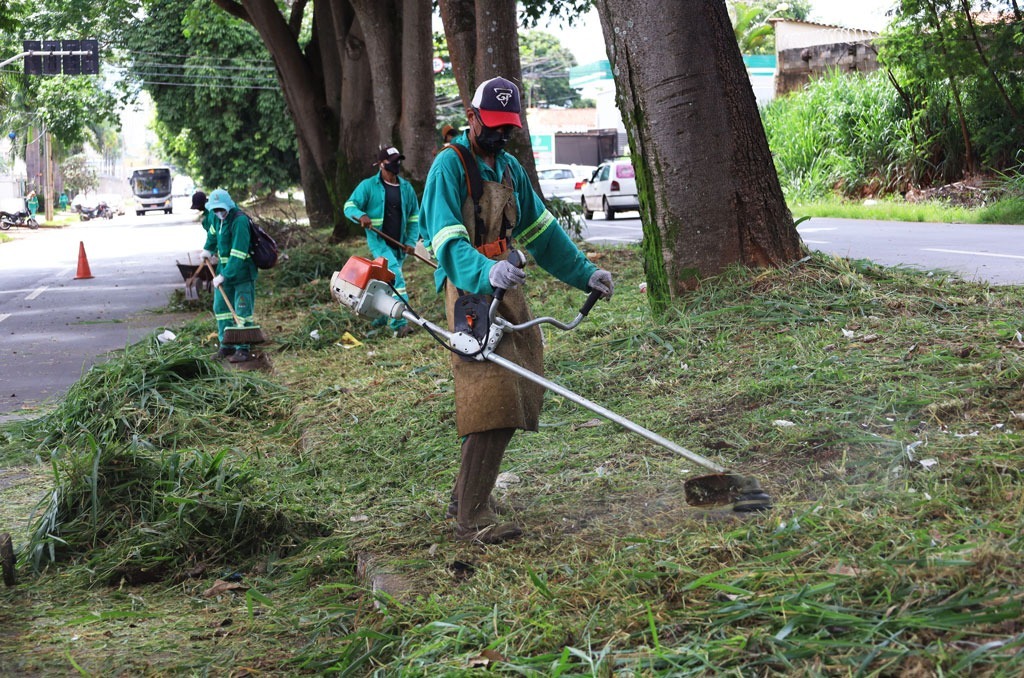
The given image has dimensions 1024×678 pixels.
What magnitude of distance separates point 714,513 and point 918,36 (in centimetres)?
2013

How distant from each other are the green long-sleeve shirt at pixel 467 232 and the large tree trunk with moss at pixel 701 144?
2594 mm

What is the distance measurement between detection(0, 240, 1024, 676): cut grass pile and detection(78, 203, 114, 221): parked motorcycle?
57249 mm

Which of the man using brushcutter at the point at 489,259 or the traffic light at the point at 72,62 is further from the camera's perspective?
the traffic light at the point at 72,62

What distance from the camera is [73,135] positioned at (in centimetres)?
4666

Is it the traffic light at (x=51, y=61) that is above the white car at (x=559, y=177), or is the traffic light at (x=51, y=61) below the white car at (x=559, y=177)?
above

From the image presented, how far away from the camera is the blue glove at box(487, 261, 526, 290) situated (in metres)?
4.29

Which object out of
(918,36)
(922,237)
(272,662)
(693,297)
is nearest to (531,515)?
(272,662)

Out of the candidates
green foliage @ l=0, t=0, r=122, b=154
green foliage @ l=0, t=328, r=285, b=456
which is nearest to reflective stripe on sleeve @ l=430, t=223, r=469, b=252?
green foliage @ l=0, t=328, r=285, b=456

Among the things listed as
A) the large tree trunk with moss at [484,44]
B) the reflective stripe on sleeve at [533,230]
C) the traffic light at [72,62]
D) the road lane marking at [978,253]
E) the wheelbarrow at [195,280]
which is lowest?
the wheelbarrow at [195,280]

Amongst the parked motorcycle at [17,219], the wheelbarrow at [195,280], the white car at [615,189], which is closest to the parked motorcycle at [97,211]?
the parked motorcycle at [17,219]

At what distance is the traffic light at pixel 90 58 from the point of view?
31828mm

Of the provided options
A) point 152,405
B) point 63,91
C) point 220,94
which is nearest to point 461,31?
point 152,405

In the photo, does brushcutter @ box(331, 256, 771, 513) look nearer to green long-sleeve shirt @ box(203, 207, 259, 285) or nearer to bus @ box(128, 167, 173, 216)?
green long-sleeve shirt @ box(203, 207, 259, 285)

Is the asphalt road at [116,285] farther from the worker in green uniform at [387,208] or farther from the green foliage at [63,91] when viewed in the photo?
the green foliage at [63,91]
